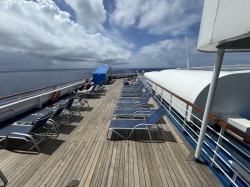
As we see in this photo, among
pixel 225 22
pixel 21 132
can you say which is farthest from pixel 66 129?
pixel 225 22

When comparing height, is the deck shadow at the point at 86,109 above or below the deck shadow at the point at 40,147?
above

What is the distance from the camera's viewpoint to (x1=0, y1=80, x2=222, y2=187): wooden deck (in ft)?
7.10

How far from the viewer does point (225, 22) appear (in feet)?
3.65

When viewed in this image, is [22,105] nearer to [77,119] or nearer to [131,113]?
[77,119]

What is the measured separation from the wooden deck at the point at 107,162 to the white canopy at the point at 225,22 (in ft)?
6.89

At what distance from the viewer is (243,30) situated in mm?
903

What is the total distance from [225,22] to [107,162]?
2674 mm

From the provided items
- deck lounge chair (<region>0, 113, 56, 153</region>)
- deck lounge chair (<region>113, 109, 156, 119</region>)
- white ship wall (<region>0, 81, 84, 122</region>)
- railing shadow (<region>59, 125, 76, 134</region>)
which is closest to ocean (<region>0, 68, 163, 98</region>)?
white ship wall (<region>0, 81, 84, 122</region>)

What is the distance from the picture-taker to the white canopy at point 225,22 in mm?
894

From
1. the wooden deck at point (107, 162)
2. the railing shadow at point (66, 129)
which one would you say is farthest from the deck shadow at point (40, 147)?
the railing shadow at point (66, 129)

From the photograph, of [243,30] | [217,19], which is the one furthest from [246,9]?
[217,19]

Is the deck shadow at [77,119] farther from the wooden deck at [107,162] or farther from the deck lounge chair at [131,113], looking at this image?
the deck lounge chair at [131,113]

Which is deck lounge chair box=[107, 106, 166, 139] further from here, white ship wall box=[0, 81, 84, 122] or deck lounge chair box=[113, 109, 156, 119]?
white ship wall box=[0, 81, 84, 122]

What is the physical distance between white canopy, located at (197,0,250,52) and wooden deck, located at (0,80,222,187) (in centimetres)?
210
